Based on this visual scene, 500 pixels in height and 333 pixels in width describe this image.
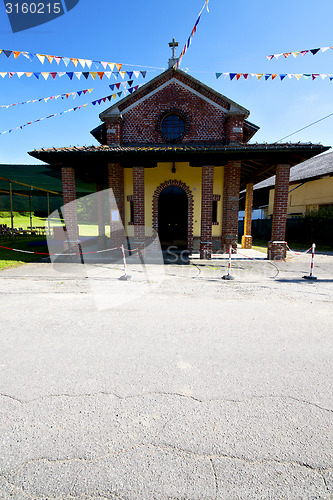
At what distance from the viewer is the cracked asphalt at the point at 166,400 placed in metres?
1.53

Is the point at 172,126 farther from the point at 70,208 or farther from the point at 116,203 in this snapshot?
the point at 70,208

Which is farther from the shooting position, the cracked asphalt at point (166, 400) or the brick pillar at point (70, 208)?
the brick pillar at point (70, 208)

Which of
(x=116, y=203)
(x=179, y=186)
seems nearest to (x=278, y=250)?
(x=179, y=186)

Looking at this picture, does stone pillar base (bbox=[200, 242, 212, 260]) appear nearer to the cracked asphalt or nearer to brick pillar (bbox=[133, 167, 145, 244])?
brick pillar (bbox=[133, 167, 145, 244])

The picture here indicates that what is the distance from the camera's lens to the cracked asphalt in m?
1.53

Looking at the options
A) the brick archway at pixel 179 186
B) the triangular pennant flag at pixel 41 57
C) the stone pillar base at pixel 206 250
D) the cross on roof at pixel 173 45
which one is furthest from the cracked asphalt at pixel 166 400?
the cross on roof at pixel 173 45

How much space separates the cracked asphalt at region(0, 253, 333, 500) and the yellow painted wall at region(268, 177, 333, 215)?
1557 centimetres

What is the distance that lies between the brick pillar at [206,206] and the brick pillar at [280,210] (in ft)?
8.42

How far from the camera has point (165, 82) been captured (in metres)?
10.9

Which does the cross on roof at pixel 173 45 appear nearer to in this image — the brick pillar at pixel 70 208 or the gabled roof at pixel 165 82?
the gabled roof at pixel 165 82

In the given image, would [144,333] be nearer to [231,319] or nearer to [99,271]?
[231,319]

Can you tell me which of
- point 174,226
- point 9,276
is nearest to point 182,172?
point 174,226

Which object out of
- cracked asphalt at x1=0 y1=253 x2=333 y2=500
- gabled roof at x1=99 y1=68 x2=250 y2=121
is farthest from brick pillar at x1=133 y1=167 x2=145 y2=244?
cracked asphalt at x1=0 y1=253 x2=333 y2=500

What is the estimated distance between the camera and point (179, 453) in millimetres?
1698
